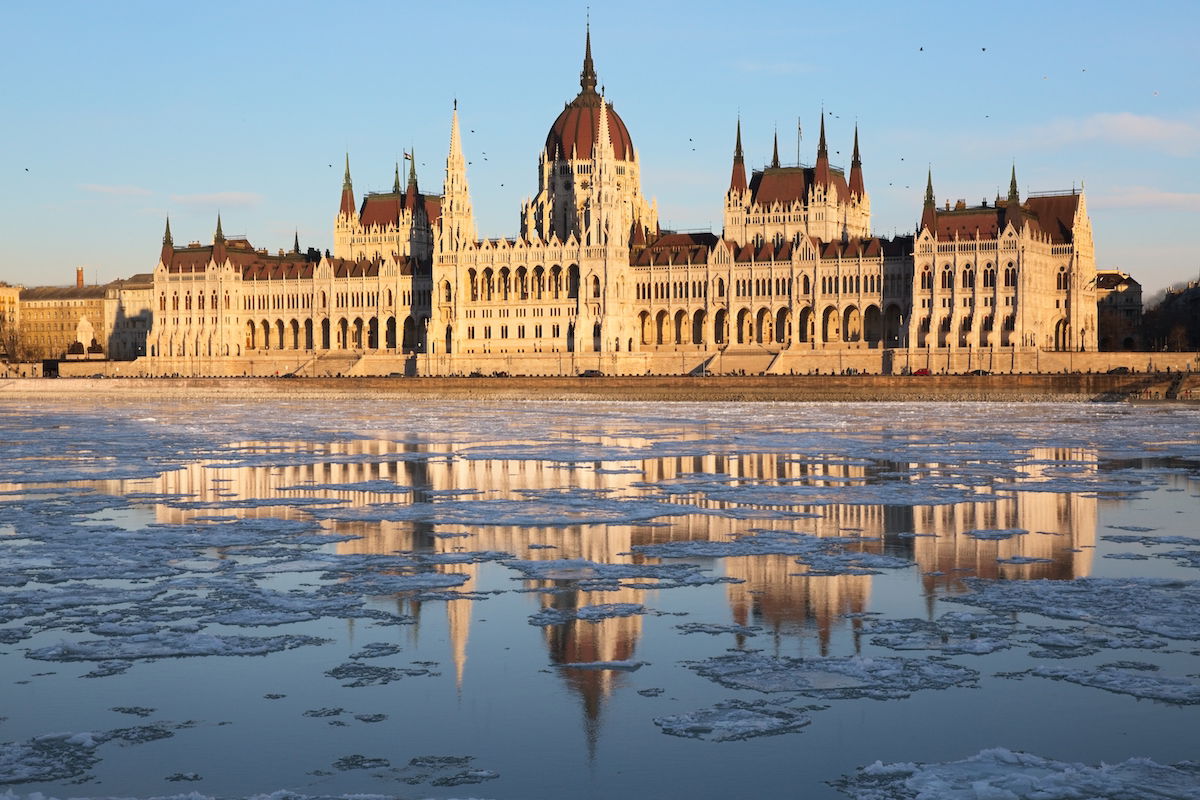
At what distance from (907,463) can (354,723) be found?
27455mm

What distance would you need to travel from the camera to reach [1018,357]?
110 meters

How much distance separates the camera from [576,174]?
460 feet

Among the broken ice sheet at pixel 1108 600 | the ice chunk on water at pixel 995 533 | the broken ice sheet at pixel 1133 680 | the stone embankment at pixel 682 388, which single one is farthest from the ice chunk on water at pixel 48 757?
the stone embankment at pixel 682 388

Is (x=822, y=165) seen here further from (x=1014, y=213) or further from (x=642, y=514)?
(x=642, y=514)

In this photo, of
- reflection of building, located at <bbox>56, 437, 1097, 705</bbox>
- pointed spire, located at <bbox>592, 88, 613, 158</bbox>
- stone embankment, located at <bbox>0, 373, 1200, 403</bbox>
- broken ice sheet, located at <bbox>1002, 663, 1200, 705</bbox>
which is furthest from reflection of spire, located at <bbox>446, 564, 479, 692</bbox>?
pointed spire, located at <bbox>592, 88, 613, 158</bbox>

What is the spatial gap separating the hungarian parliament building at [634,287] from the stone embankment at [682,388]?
1152 cm

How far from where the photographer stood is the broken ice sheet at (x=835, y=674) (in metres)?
13.2

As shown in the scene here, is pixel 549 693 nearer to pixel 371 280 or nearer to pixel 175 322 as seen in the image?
pixel 371 280

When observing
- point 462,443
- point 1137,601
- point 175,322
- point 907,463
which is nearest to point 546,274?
point 175,322

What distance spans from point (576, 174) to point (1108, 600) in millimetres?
125666

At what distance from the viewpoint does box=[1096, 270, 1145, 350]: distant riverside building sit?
481ft

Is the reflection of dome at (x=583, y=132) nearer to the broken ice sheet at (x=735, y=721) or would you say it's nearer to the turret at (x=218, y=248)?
the turret at (x=218, y=248)

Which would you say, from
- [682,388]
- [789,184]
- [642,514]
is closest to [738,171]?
[789,184]

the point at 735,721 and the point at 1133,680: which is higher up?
the point at 1133,680
